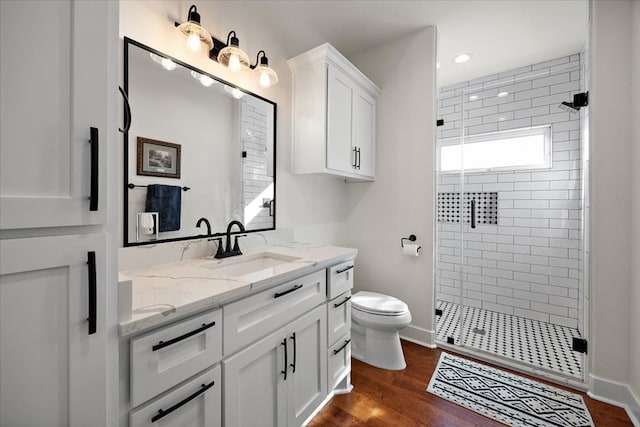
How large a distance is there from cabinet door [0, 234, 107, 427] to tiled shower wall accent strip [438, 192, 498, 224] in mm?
3155

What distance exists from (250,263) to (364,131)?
1.55m

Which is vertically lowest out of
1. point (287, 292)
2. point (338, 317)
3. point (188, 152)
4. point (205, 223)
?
point (338, 317)

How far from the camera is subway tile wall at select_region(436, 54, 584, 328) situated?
2.44 meters

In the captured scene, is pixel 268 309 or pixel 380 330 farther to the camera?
pixel 380 330

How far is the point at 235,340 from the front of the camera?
1.01m

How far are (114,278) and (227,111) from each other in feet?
4.18

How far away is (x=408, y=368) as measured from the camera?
1.98 metres

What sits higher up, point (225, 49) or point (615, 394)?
point (225, 49)

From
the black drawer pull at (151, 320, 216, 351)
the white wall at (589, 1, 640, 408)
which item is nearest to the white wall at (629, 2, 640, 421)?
the white wall at (589, 1, 640, 408)

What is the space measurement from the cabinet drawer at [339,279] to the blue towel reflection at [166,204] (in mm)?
889

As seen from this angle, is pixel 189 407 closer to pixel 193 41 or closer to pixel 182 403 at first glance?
pixel 182 403

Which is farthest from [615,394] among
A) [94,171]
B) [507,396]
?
[94,171]

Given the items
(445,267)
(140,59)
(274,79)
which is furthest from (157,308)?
(445,267)

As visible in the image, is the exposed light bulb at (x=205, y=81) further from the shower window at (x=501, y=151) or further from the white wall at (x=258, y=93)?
the shower window at (x=501, y=151)
